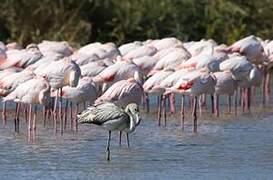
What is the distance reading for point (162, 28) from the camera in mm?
24266

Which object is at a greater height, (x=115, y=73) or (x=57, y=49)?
(x=57, y=49)

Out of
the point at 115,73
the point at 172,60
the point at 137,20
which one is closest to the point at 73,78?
the point at 115,73

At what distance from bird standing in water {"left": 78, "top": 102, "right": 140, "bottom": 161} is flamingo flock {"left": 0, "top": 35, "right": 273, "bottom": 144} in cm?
68

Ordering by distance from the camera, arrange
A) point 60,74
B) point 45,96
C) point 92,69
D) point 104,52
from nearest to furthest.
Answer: point 45,96, point 60,74, point 92,69, point 104,52

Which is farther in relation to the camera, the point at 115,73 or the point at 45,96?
the point at 115,73

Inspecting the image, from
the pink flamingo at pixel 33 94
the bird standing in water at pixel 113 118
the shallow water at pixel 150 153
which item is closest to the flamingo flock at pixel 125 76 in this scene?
the pink flamingo at pixel 33 94

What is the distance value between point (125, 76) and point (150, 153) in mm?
3522

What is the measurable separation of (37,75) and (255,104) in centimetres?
473

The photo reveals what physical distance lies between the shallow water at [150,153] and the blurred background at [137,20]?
9888 mm

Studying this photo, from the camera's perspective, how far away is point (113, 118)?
10500 millimetres

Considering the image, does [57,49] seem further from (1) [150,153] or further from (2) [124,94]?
(1) [150,153]

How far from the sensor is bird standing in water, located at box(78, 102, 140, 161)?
10.5 m

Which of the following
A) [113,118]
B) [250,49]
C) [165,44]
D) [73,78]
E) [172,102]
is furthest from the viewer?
[165,44]

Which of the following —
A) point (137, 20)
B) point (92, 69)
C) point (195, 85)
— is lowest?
point (195, 85)
